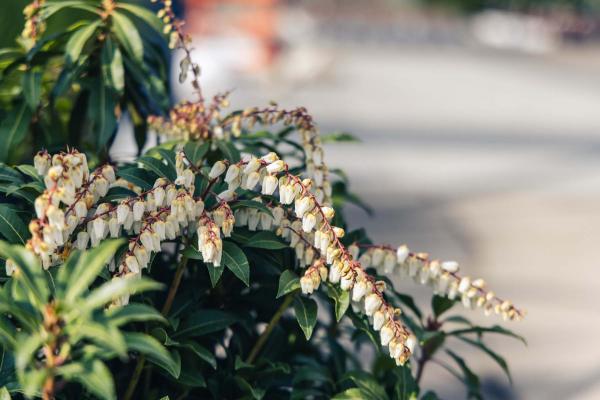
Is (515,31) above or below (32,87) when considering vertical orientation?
below

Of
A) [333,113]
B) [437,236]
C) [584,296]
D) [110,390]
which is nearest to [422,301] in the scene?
[584,296]

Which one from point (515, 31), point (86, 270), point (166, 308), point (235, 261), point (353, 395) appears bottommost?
point (515, 31)

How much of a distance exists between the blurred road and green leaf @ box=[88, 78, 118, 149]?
1746 mm

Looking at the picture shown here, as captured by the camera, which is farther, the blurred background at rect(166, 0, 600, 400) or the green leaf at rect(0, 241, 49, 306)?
the blurred background at rect(166, 0, 600, 400)

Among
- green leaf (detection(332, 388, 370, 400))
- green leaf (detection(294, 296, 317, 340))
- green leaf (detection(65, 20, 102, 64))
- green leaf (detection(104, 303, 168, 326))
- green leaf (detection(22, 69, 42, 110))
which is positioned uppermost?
green leaf (detection(65, 20, 102, 64))

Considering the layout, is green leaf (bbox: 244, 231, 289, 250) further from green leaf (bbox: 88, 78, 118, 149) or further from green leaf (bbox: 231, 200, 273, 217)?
green leaf (bbox: 88, 78, 118, 149)

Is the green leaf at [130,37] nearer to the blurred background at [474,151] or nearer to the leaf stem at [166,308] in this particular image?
the blurred background at [474,151]

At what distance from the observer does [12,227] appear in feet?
3.94

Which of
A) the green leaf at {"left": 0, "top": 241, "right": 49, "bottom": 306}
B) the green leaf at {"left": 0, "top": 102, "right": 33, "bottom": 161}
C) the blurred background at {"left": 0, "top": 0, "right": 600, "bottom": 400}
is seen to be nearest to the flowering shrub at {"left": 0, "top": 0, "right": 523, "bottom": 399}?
the green leaf at {"left": 0, "top": 241, "right": 49, "bottom": 306}

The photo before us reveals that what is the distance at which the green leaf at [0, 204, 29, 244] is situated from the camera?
1197 mm

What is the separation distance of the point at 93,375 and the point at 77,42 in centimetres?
84

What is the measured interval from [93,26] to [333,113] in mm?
9175

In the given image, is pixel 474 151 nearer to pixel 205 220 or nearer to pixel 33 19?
pixel 33 19

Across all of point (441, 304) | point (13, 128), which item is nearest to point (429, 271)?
point (441, 304)
